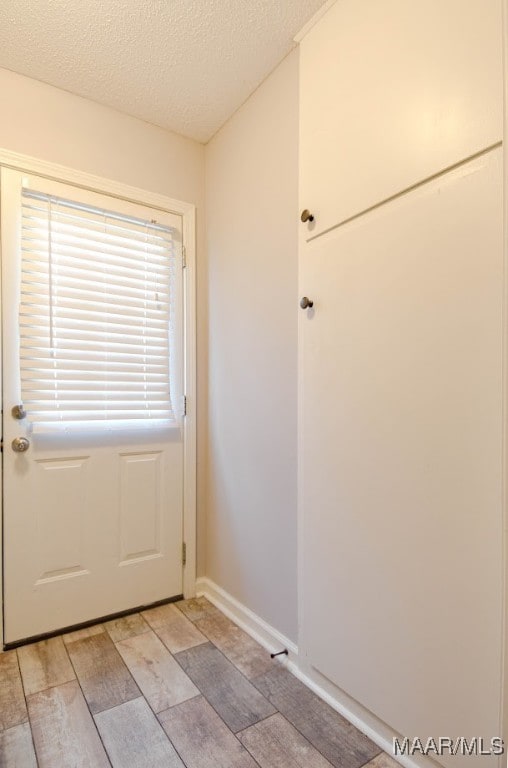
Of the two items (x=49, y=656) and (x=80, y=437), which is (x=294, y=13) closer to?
(x=80, y=437)

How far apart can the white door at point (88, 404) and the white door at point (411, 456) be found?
0.94 meters

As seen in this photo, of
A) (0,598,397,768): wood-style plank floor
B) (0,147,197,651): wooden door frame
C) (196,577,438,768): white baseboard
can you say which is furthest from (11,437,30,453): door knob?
(196,577,438,768): white baseboard

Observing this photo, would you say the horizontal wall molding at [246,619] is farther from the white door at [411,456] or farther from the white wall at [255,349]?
the white door at [411,456]

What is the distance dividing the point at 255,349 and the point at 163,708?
1.44 m

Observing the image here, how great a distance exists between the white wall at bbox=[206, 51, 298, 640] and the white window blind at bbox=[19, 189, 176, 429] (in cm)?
31

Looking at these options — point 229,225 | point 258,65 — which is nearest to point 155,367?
point 229,225

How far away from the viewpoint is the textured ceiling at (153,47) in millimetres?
1479

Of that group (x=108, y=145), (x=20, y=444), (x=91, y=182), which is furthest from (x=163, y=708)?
(x=108, y=145)

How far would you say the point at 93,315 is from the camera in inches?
75.6

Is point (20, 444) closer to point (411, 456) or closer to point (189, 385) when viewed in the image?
point (189, 385)

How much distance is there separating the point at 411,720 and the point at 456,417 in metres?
0.89

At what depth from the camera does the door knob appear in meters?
1.74
